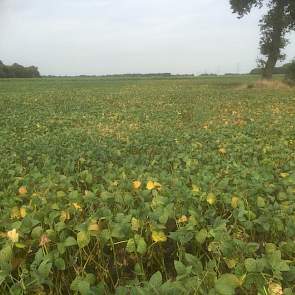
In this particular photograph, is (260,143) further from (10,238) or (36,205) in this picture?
(10,238)

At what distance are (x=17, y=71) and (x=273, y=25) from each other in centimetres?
6156

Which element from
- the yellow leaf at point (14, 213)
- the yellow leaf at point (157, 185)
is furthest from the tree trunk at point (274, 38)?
the yellow leaf at point (14, 213)

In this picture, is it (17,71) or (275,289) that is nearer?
(275,289)

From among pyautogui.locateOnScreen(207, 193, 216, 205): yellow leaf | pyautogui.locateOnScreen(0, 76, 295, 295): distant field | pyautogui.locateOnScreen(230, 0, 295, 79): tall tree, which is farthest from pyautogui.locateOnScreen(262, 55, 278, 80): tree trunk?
pyautogui.locateOnScreen(207, 193, 216, 205): yellow leaf

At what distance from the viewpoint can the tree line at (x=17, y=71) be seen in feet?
265

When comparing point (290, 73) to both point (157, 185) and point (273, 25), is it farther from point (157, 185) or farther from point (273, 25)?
point (157, 185)

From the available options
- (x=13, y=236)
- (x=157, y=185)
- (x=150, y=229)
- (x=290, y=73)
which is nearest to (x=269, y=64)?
(x=290, y=73)

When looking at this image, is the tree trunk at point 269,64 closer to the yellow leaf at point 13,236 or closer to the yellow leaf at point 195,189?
the yellow leaf at point 195,189

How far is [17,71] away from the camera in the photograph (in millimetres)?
84562

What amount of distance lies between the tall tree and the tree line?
183 feet

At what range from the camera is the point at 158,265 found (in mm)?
3576

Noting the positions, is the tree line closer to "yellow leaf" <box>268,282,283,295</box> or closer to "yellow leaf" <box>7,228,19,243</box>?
"yellow leaf" <box>7,228,19,243</box>

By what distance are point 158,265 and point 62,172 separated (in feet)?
11.2

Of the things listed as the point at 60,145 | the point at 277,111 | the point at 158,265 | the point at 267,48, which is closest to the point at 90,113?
the point at 277,111
